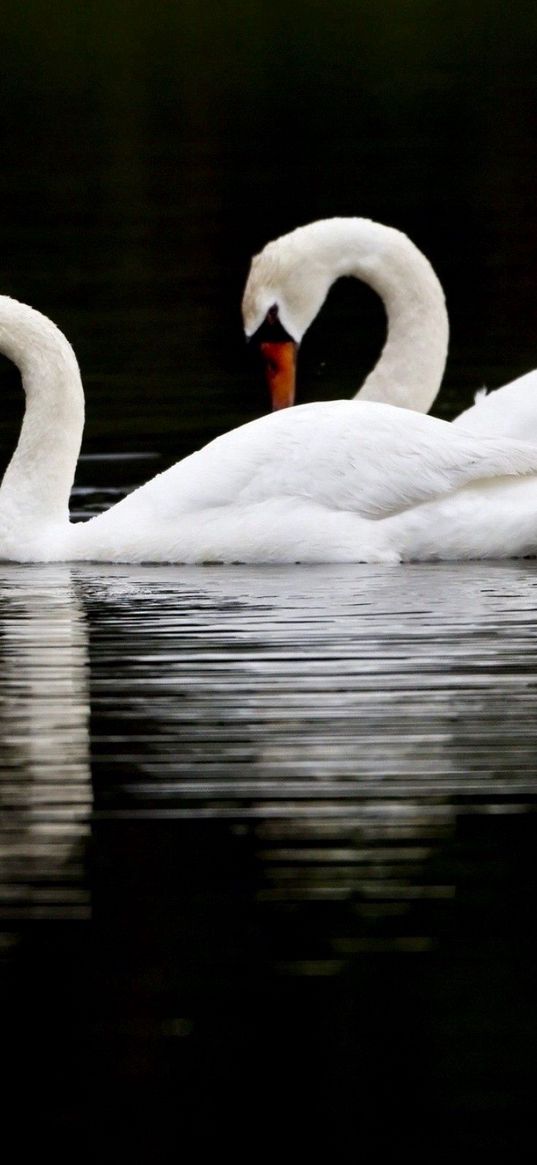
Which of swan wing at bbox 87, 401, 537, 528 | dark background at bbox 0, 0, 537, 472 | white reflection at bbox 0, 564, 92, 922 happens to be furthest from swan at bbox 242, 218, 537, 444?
white reflection at bbox 0, 564, 92, 922

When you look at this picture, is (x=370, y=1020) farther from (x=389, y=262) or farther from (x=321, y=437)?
(x=389, y=262)

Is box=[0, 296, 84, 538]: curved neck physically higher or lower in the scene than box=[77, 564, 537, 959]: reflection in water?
higher

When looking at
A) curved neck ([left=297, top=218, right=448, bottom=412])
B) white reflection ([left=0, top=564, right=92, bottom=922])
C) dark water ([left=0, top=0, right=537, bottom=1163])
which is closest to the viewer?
dark water ([left=0, top=0, right=537, bottom=1163])

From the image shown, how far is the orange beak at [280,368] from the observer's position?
1285 cm

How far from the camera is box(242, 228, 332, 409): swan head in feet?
41.8

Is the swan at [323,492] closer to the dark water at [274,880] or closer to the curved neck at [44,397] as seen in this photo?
the curved neck at [44,397]

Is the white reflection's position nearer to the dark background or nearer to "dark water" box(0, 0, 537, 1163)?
"dark water" box(0, 0, 537, 1163)

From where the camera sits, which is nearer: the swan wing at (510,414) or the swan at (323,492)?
the swan at (323,492)

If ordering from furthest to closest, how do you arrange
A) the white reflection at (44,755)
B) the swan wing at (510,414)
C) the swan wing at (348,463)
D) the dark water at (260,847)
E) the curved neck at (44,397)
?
1. the curved neck at (44,397)
2. the swan wing at (510,414)
3. the swan wing at (348,463)
4. the white reflection at (44,755)
5. the dark water at (260,847)

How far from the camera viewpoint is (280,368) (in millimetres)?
12859

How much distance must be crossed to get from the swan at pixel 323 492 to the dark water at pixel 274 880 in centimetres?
117

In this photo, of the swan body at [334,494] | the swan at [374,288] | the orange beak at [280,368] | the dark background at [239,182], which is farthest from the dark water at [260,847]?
Answer: the dark background at [239,182]

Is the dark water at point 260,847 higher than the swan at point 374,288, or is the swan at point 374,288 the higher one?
the swan at point 374,288

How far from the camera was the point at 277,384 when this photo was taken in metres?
12.9
